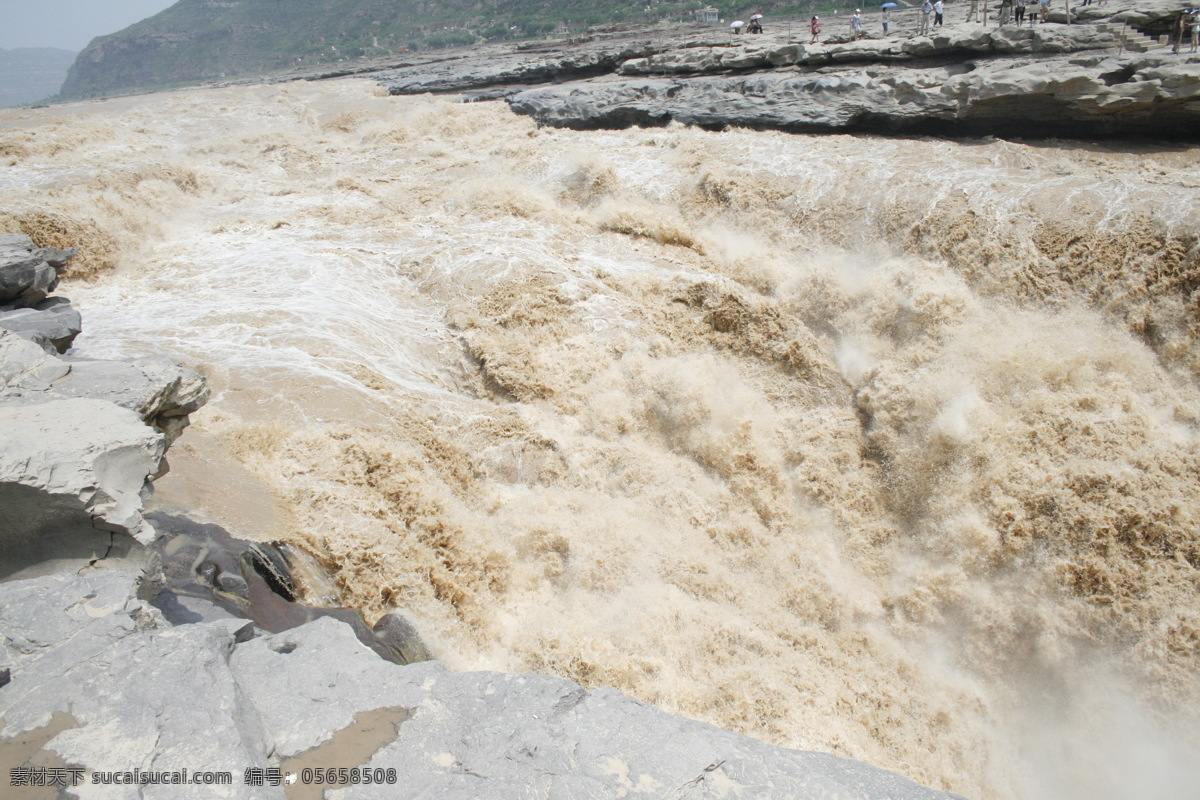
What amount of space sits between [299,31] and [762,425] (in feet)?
213

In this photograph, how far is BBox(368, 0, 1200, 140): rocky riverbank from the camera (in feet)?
30.0

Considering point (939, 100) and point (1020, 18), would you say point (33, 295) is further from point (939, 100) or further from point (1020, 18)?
point (1020, 18)

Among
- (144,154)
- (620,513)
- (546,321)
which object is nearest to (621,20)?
(144,154)

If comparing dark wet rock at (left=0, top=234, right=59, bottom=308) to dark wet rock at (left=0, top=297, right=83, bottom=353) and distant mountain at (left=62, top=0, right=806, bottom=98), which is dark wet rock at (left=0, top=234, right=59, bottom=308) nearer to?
dark wet rock at (left=0, top=297, right=83, bottom=353)

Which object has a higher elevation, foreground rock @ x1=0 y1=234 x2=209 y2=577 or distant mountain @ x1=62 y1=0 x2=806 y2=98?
distant mountain @ x1=62 y1=0 x2=806 y2=98

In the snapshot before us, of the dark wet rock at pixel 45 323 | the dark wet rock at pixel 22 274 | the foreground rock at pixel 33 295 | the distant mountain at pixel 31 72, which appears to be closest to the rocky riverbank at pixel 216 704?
the dark wet rock at pixel 45 323

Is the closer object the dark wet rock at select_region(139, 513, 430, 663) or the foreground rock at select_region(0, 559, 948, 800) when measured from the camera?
the foreground rock at select_region(0, 559, 948, 800)

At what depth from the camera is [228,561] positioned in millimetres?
4438

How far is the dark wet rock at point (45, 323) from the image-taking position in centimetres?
610

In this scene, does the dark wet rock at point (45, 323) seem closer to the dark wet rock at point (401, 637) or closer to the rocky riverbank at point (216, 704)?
the rocky riverbank at point (216, 704)

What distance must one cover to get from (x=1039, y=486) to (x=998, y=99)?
6643 millimetres

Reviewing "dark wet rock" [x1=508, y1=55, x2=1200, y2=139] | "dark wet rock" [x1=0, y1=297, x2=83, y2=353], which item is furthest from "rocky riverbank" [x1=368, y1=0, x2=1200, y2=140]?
"dark wet rock" [x1=0, y1=297, x2=83, y2=353]

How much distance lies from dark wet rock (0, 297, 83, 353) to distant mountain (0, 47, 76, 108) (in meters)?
113

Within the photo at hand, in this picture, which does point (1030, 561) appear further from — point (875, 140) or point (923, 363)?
point (875, 140)
